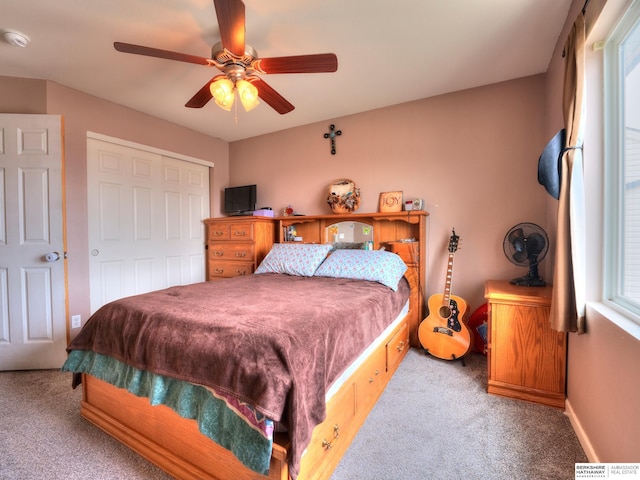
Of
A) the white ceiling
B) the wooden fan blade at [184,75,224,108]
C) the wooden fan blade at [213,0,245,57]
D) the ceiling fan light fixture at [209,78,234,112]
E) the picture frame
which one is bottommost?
the picture frame

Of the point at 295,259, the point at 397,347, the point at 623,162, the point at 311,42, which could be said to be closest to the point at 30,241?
the point at 295,259

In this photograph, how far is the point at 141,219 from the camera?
3051 millimetres

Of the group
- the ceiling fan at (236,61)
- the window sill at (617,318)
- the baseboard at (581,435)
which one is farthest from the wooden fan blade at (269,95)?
the baseboard at (581,435)

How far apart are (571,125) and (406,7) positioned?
113 centimetres

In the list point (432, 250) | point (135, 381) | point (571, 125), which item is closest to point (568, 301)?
point (571, 125)

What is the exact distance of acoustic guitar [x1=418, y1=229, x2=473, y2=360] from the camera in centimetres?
227

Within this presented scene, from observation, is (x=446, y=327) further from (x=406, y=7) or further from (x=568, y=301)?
(x=406, y=7)

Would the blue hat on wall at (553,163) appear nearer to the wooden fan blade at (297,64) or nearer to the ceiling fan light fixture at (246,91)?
the wooden fan blade at (297,64)

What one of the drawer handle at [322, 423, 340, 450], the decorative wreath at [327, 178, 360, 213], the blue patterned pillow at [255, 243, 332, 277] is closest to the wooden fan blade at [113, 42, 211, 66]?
the blue patterned pillow at [255, 243, 332, 277]

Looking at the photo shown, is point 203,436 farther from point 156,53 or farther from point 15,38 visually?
point 15,38

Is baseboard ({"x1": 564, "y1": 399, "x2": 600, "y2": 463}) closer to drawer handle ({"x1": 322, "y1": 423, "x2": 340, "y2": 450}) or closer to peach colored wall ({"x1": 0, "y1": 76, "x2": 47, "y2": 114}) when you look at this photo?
drawer handle ({"x1": 322, "y1": 423, "x2": 340, "y2": 450})

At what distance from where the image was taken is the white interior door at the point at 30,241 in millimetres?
2268

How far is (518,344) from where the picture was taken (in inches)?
72.1

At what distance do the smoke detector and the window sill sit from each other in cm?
361
